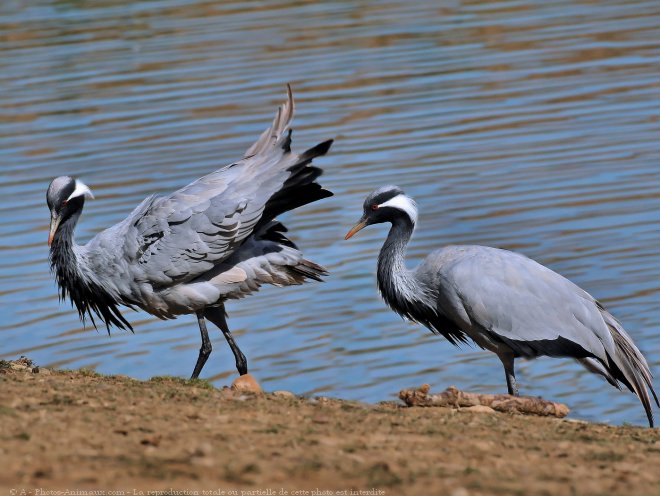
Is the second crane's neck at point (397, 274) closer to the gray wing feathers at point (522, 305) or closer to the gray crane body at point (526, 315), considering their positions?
the gray crane body at point (526, 315)

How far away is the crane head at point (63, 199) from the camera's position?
33.3ft

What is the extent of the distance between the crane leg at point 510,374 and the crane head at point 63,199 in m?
3.54

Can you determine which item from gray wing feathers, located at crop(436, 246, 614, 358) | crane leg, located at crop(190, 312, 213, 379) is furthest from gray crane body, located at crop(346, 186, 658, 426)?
crane leg, located at crop(190, 312, 213, 379)

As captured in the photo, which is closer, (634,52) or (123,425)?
Answer: (123,425)

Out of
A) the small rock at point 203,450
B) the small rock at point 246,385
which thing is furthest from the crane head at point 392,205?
the small rock at point 203,450

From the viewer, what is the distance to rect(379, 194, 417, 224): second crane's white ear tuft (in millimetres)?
10062

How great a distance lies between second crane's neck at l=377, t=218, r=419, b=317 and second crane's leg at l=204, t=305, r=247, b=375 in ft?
3.96

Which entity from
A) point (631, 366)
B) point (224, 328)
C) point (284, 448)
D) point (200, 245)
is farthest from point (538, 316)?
point (284, 448)

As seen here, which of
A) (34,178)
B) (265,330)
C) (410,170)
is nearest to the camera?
(265,330)

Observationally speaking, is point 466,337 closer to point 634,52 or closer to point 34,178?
point 34,178

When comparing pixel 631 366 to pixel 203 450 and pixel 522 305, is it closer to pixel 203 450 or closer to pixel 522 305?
pixel 522 305

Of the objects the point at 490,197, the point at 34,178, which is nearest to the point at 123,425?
the point at 490,197

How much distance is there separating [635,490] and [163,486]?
6.71ft

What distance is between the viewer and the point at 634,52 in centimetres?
2073
